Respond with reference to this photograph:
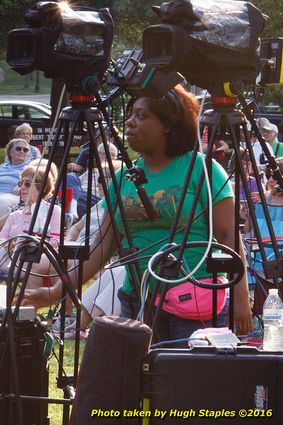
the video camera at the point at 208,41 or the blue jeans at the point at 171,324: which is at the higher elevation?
the video camera at the point at 208,41

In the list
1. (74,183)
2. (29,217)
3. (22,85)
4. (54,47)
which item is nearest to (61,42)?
(54,47)

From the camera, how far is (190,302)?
455 centimetres

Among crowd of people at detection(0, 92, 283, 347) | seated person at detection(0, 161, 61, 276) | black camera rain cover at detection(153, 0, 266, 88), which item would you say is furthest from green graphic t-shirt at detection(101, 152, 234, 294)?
seated person at detection(0, 161, 61, 276)

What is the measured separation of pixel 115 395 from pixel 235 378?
380 millimetres

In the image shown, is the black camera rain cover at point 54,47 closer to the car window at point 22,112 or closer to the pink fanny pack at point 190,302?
the pink fanny pack at point 190,302

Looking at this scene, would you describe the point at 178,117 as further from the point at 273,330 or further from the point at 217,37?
the point at 273,330

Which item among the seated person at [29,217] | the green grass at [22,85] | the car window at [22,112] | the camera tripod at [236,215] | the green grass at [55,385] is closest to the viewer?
the camera tripod at [236,215]

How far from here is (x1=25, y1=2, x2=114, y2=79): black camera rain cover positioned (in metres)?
4.38

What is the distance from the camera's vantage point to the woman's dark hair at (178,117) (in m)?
4.68

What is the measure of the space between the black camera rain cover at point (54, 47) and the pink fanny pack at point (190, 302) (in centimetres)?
100

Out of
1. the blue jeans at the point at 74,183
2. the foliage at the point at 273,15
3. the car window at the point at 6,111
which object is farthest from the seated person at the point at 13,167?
the car window at the point at 6,111

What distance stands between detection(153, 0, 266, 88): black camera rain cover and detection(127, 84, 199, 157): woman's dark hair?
523 mm

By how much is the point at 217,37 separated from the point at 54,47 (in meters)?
0.79

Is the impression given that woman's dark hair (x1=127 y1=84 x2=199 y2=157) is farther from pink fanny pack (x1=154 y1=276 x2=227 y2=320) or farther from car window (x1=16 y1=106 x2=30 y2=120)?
car window (x1=16 y1=106 x2=30 y2=120)
